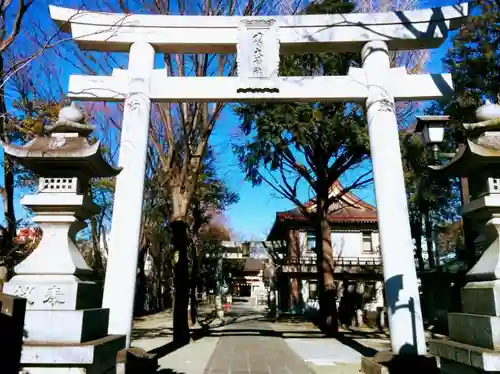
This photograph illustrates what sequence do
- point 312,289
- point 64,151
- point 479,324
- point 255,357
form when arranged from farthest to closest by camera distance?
1. point 312,289
2. point 255,357
3. point 64,151
4. point 479,324

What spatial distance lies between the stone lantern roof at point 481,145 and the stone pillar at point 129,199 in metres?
4.97

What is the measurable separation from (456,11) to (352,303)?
52.0 ft

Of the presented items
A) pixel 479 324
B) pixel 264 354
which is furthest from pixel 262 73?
pixel 264 354

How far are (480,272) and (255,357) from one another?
631cm

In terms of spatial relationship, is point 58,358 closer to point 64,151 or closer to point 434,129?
point 64,151

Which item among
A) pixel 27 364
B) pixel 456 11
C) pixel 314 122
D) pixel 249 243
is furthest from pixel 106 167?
pixel 249 243

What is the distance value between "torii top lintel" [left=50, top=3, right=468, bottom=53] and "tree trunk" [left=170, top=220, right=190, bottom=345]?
224 inches

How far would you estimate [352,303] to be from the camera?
2077 centimetres

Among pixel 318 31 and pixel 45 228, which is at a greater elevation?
pixel 318 31

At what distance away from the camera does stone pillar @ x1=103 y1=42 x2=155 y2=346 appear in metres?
6.80

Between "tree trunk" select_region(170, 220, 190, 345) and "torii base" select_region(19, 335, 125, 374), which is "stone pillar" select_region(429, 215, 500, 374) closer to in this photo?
"torii base" select_region(19, 335, 125, 374)

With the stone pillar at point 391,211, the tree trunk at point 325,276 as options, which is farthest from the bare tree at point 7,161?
the tree trunk at point 325,276

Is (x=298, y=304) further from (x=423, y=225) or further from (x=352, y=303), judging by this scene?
(x=423, y=225)

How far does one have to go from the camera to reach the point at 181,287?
11984mm
